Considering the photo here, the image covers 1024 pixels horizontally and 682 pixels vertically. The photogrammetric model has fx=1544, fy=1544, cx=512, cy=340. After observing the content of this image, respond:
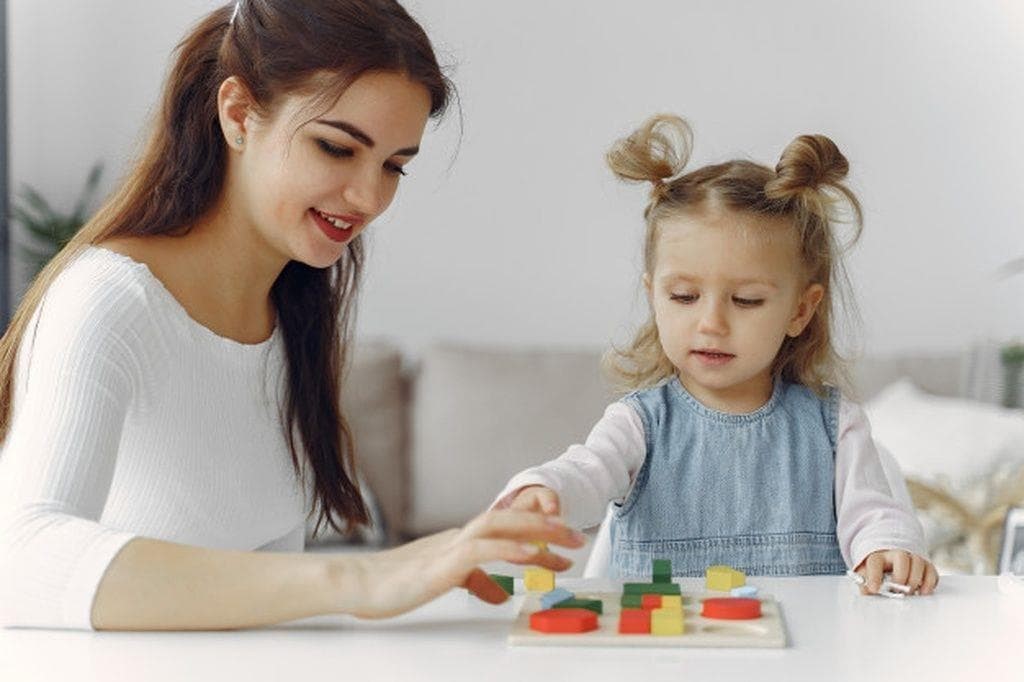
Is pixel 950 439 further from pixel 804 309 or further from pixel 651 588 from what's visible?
pixel 651 588

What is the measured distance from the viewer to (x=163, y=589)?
1.12 meters

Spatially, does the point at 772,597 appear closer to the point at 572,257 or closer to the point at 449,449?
the point at 449,449

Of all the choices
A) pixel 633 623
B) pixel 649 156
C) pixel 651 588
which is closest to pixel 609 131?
pixel 649 156

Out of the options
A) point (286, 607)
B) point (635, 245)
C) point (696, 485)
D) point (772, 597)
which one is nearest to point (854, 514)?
point (696, 485)

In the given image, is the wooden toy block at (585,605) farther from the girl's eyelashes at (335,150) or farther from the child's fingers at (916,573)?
the girl's eyelashes at (335,150)

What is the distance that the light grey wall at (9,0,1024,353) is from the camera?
4.07 meters

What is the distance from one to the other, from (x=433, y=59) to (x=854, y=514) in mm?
643

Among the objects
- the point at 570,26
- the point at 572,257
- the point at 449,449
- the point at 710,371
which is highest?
the point at 570,26

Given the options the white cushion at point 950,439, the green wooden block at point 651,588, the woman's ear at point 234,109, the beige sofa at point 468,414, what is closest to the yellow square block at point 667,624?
the green wooden block at point 651,588

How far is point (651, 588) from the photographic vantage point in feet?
4.11

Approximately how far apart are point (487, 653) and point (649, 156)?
798mm

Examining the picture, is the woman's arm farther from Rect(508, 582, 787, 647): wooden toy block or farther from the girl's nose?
the girl's nose

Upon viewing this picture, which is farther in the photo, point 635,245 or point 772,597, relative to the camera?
point 635,245

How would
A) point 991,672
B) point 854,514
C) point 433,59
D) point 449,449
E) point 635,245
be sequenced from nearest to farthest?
point 991,672 < point 433,59 < point 854,514 < point 449,449 < point 635,245
